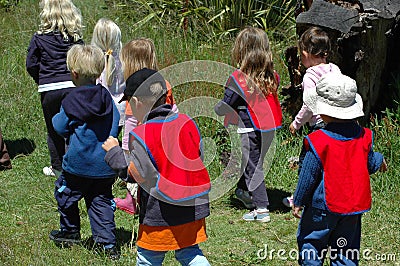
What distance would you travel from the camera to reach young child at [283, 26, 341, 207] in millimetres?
5398

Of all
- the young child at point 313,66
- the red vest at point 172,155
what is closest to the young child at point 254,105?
the young child at point 313,66

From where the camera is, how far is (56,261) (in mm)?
4836

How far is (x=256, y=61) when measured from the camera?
18.4 ft

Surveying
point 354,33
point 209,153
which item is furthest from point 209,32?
point 354,33

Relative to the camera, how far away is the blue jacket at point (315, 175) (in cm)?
391

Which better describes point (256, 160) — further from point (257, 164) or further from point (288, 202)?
point (288, 202)

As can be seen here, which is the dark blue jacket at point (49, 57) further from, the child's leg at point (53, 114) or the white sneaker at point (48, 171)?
the white sneaker at point (48, 171)

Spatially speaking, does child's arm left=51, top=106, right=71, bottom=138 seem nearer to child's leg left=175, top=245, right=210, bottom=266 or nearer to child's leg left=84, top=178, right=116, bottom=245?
child's leg left=84, top=178, right=116, bottom=245

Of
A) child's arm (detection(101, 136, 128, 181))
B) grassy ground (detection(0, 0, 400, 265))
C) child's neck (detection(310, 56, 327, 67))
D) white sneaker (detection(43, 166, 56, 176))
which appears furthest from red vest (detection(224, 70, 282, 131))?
white sneaker (detection(43, 166, 56, 176))

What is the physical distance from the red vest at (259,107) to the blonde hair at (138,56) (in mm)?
707

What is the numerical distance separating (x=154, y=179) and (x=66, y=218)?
4.74 ft

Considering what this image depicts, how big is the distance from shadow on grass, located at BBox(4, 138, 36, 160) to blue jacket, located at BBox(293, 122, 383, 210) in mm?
4389

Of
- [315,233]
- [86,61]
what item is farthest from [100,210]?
[315,233]

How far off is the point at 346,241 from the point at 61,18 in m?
3.48
